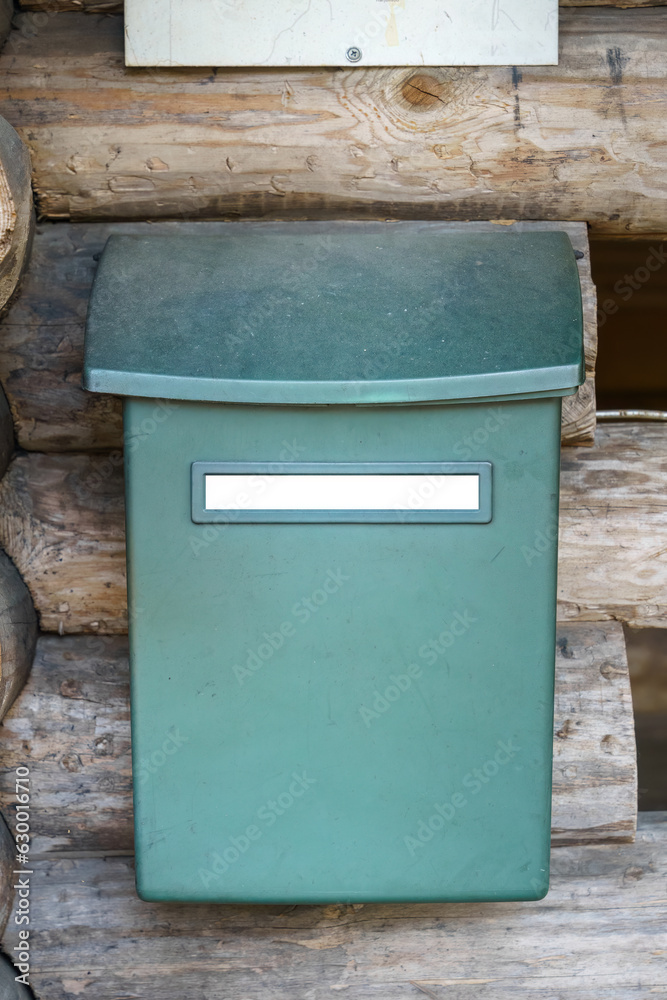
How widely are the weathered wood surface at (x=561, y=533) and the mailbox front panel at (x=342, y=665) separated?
1.02 ft

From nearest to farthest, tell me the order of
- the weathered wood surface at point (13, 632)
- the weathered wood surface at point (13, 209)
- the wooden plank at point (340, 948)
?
the weathered wood surface at point (13, 209) < the weathered wood surface at point (13, 632) < the wooden plank at point (340, 948)

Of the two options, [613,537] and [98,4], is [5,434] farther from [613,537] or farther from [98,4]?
[613,537]

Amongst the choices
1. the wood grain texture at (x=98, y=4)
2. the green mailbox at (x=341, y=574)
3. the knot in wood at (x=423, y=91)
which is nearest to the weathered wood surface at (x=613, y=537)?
the green mailbox at (x=341, y=574)

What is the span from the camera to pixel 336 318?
1085 mm

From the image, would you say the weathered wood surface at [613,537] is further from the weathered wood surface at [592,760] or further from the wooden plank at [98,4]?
the wooden plank at [98,4]

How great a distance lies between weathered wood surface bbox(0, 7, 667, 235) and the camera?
4.37 feet

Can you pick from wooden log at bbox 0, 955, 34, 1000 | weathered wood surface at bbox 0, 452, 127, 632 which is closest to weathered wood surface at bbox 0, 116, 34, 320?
weathered wood surface at bbox 0, 452, 127, 632

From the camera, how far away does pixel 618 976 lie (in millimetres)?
1348

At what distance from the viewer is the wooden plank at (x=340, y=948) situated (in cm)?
132

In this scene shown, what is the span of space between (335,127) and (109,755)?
118cm

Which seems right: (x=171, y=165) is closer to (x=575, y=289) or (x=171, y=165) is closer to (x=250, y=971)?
(x=575, y=289)

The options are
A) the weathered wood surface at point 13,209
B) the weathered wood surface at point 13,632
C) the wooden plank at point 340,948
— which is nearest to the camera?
the weathered wood surface at point 13,209

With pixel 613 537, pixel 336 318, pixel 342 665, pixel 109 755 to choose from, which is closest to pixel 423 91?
pixel 336 318

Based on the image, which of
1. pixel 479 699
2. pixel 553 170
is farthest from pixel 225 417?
pixel 553 170
